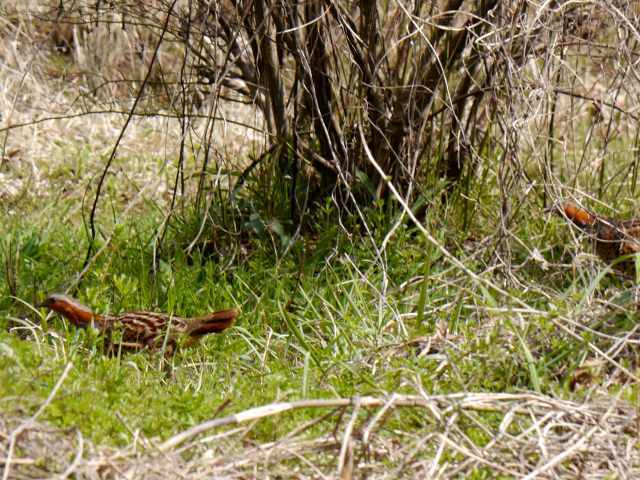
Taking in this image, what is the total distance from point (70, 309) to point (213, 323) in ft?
1.88

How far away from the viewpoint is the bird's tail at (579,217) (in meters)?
4.65

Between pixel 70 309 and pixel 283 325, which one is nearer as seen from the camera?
pixel 70 309

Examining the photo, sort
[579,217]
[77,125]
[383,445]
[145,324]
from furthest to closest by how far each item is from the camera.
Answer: [77,125]
[579,217]
[145,324]
[383,445]

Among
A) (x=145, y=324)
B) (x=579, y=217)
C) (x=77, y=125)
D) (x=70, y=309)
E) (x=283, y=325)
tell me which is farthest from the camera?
(x=77, y=125)

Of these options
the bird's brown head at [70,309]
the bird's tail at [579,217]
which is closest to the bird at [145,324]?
the bird's brown head at [70,309]

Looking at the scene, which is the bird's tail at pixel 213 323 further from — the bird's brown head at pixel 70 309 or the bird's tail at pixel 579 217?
the bird's tail at pixel 579 217

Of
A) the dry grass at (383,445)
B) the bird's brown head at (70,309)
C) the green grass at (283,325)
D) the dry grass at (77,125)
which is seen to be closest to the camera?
the dry grass at (383,445)

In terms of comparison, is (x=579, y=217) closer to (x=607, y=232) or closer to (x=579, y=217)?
(x=579, y=217)

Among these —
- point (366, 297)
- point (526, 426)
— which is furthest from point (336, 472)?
point (366, 297)

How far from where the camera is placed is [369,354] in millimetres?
3820

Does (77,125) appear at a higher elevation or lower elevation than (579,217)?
lower

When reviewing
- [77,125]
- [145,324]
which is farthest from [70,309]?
[77,125]

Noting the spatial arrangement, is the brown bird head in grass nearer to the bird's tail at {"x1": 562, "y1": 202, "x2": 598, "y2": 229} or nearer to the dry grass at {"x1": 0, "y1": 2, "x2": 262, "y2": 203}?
the bird's tail at {"x1": 562, "y1": 202, "x2": 598, "y2": 229}

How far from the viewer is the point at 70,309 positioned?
395 cm
